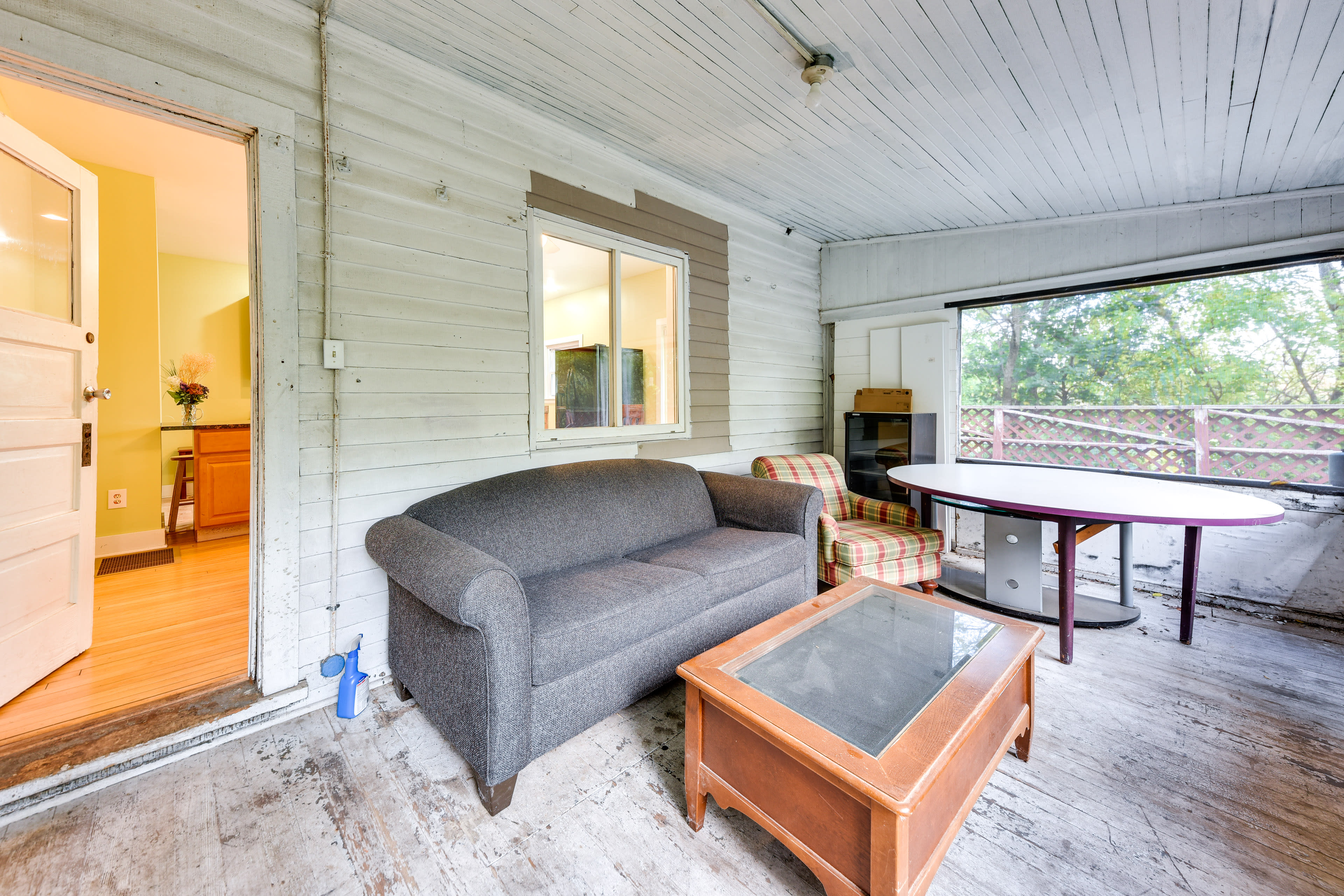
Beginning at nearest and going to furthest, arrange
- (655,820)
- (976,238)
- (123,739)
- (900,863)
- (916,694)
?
(900,863) < (916,694) < (655,820) < (123,739) < (976,238)

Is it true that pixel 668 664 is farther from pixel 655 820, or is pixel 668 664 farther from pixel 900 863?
pixel 900 863

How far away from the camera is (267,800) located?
154 cm

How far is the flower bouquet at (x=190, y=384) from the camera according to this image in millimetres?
4543

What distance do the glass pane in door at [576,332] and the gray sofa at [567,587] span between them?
421mm

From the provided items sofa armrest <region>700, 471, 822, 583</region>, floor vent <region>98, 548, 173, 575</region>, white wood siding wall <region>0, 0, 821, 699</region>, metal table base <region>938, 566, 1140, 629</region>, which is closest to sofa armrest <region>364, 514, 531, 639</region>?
white wood siding wall <region>0, 0, 821, 699</region>

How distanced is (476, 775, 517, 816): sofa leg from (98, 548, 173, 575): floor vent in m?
3.50

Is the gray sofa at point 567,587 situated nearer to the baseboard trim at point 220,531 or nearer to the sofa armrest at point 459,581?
the sofa armrest at point 459,581

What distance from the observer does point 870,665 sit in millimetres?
1559

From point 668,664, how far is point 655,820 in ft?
1.91

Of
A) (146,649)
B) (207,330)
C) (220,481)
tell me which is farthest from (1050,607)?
(207,330)

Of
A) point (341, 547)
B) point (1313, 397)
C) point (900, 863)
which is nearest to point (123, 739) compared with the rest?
point (341, 547)

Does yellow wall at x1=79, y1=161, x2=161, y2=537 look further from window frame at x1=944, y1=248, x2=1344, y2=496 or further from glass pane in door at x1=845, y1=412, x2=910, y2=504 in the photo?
window frame at x1=944, y1=248, x2=1344, y2=496

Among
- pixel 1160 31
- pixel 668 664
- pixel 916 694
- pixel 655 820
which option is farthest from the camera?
pixel 668 664

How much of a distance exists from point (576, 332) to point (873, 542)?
7.07ft
